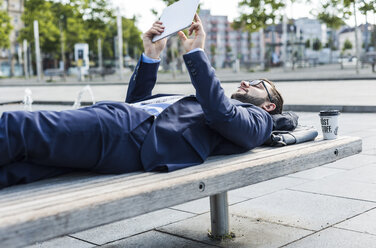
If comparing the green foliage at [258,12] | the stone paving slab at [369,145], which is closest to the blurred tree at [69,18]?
the green foliage at [258,12]

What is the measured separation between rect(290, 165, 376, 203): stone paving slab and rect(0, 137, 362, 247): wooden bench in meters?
1.22

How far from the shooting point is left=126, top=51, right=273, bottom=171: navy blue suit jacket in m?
2.56

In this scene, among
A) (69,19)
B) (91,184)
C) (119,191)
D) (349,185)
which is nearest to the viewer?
(119,191)

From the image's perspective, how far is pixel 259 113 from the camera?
297 centimetres

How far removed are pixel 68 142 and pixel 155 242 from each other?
114 cm

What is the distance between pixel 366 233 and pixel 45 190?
1986 millimetres

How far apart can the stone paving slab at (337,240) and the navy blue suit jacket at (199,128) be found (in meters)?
0.69

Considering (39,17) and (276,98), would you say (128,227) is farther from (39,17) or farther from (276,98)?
(39,17)

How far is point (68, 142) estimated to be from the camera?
7.72 feet

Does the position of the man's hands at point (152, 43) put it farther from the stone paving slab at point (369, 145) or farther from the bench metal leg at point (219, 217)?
the stone paving slab at point (369, 145)

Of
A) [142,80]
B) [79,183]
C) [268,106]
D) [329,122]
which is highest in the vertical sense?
[142,80]

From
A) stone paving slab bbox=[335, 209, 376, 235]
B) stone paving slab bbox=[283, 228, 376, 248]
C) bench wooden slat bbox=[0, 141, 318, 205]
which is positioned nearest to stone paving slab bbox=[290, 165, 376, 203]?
stone paving slab bbox=[335, 209, 376, 235]

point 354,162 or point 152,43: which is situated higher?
point 152,43

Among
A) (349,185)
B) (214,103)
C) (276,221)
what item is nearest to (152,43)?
(214,103)
